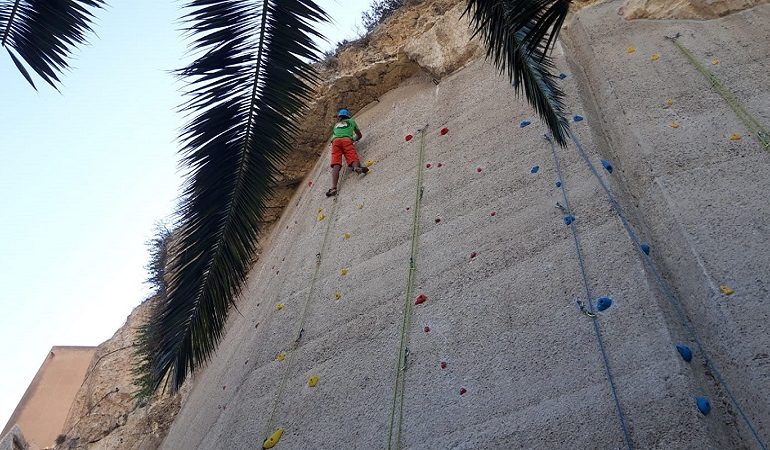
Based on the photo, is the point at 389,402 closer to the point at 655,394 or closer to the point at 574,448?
the point at 574,448

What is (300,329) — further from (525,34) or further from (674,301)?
(525,34)

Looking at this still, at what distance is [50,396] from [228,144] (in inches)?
451

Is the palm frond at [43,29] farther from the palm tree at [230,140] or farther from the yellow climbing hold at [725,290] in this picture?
the yellow climbing hold at [725,290]

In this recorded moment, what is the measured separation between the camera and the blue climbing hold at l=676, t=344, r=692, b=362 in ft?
10.5

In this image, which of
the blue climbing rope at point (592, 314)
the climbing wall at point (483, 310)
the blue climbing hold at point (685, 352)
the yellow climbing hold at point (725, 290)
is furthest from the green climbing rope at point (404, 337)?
the yellow climbing hold at point (725, 290)

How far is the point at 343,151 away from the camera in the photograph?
281 inches

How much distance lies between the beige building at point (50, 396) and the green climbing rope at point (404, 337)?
9135 mm

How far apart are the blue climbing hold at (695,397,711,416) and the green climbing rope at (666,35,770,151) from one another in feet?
6.97

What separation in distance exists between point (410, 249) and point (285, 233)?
2634mm

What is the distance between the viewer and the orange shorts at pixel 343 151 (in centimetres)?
705

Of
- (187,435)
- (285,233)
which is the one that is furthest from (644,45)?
(187,435)

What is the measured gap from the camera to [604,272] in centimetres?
389

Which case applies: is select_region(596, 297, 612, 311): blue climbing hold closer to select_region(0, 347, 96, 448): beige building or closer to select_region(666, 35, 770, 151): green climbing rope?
select_region(666, 35, 770, 151): green climbing rope

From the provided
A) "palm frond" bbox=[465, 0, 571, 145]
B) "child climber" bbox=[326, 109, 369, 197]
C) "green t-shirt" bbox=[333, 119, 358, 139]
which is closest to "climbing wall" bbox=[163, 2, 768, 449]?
"child climber" bbox=[326, 109, 369, 197]
